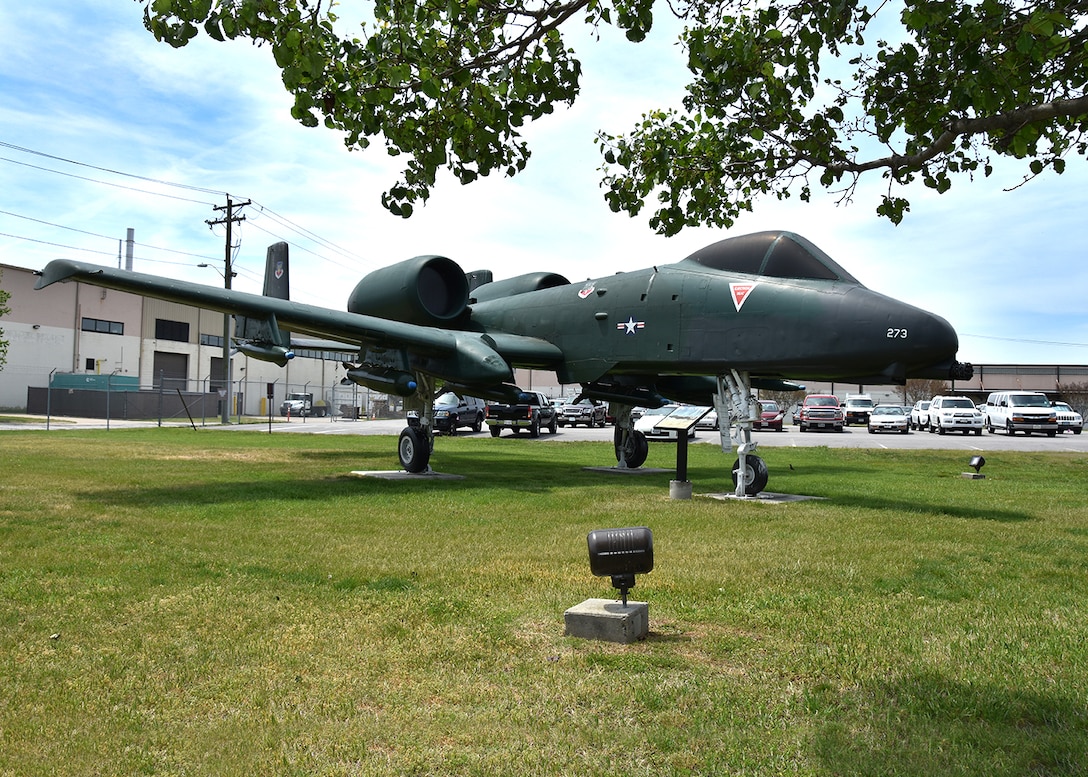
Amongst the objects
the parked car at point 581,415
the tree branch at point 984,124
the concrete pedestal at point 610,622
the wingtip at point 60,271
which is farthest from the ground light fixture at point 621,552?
the parked car at point 581,415

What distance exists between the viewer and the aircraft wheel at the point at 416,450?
49.3 feet

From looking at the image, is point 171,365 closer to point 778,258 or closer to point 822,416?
point 822,416

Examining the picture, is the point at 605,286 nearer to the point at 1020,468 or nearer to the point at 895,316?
the point at 895,316

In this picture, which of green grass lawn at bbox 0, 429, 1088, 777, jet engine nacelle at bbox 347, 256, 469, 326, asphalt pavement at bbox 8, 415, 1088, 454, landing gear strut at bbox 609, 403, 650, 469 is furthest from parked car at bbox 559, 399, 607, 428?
green grass lawn at bbox 0, 429, 1088, 777

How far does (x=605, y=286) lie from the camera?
13.8 metres

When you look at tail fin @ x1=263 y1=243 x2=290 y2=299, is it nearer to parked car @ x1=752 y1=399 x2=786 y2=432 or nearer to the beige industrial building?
the beige industrial building

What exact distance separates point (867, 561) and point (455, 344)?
8.37m

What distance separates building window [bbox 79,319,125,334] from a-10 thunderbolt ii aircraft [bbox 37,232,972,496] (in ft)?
137

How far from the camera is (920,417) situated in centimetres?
4372

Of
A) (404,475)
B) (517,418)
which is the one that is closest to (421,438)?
(404,475)

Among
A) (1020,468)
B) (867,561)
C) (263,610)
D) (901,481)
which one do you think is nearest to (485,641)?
(263,610)

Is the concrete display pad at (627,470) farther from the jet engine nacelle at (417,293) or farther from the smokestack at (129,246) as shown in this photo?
the smokestack at (129,246)

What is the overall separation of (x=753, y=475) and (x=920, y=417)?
3633cm

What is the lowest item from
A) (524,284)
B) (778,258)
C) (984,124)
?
(984,124)
